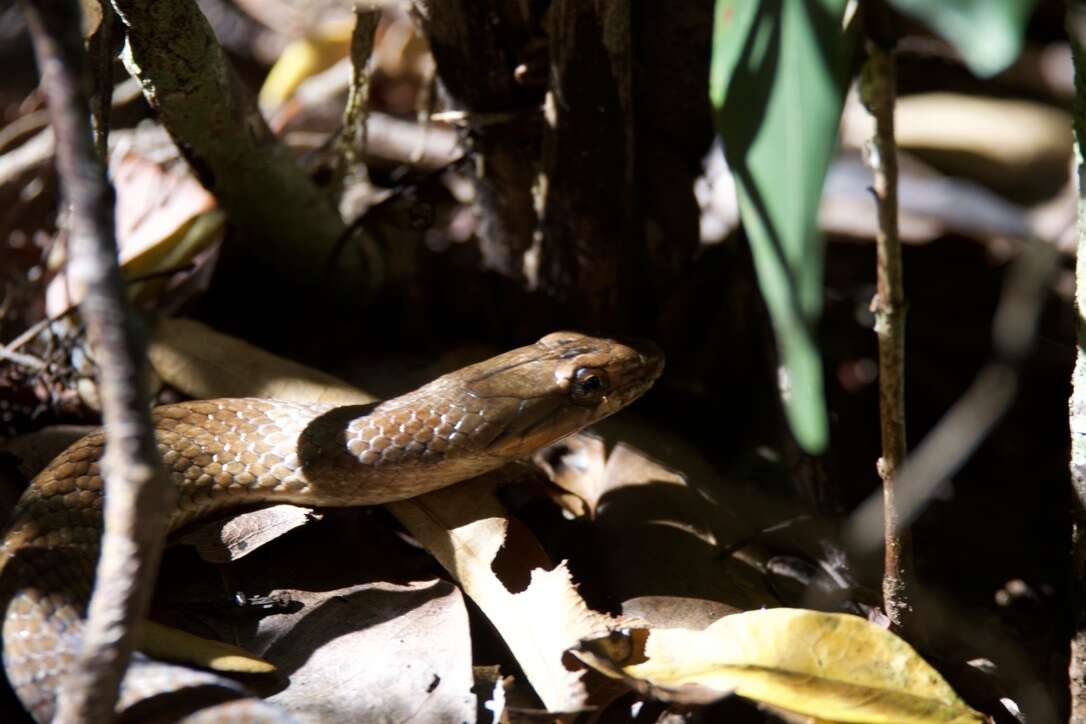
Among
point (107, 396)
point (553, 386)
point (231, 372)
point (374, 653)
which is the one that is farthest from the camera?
point (231, 372)

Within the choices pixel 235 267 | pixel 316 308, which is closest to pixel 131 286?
pixel 235 267

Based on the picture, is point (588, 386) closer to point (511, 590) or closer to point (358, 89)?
point (511, 590)

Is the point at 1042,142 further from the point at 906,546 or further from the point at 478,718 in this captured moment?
the point at 478,718

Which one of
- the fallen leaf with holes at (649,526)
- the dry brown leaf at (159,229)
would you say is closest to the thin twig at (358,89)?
the dry brown leaf at (159,229)

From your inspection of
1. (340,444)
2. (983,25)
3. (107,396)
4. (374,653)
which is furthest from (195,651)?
(983,25)

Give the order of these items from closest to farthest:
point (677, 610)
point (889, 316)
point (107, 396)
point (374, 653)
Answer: point (107, 396)
point (889, 316)
point (374, 653)
point (677, 610)

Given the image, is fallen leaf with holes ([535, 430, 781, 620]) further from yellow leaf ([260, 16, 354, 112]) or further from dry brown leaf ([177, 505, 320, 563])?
yellow leaf ([260, 16, 354, 112])
